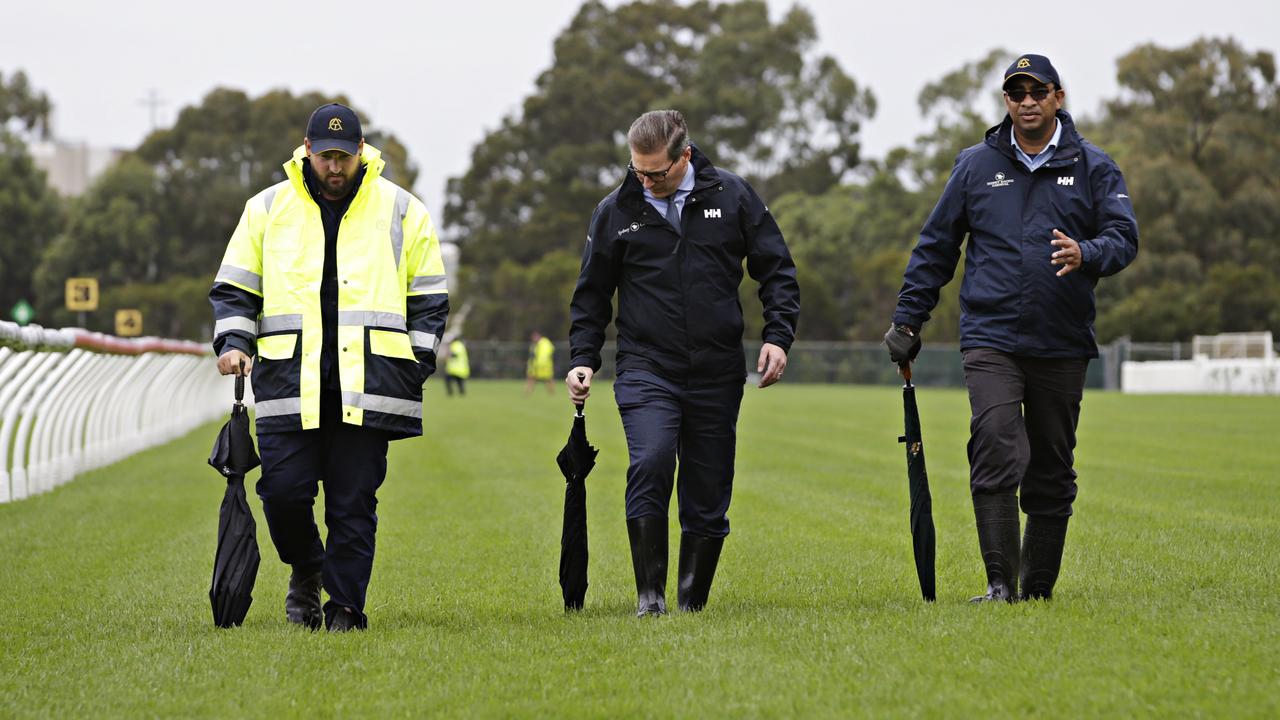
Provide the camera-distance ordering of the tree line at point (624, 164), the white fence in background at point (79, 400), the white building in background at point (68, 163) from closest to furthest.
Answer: the white fence in background at point (79, 400) < the tree line at point (624, 164) < the white building in background at point (68, 163)

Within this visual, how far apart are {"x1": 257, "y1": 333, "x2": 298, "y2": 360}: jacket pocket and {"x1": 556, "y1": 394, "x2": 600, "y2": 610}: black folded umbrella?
1.20 metres

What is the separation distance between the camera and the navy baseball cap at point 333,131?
6.11m

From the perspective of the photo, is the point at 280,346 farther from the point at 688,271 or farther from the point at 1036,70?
the point at 1036,70

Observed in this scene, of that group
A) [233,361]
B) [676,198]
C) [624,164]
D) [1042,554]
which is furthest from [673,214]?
[624,164]

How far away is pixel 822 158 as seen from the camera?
72.0 m

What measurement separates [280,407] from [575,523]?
1.32 metres

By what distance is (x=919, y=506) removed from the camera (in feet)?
21.9

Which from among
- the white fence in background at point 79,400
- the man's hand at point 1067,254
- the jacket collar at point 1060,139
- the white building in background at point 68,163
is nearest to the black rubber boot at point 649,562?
the man's hand at point 1067,254

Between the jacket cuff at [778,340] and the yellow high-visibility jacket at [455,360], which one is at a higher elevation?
the jacket cuff at [778,340]

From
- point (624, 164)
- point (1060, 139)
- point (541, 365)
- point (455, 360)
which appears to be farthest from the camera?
point (624, 164)

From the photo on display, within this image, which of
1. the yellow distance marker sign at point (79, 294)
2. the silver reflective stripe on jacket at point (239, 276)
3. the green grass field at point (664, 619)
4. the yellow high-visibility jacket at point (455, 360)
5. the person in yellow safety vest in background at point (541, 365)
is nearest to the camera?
the green grass field at point (664, 619)

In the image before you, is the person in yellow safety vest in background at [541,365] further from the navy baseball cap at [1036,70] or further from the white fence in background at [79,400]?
the navy baseball cap at [1036,70]

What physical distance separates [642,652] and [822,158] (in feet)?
222

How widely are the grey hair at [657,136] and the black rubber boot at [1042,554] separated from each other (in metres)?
2.02
